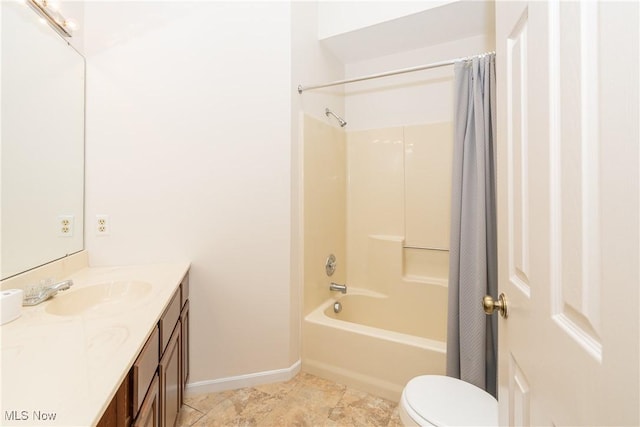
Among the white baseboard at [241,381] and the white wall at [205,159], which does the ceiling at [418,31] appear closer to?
the white wall at [205,159]

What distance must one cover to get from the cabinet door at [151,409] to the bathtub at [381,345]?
1.08m

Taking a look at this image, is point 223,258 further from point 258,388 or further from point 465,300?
point 465,300

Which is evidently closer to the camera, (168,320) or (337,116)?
(168,320)

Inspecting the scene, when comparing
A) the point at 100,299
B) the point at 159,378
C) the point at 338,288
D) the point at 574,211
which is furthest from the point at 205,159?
the point at 574,211

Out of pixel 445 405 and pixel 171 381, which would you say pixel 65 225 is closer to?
pixel 171 381

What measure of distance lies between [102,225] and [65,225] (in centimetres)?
18

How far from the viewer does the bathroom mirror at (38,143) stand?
3.75 ft

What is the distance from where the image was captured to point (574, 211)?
442 millimetres

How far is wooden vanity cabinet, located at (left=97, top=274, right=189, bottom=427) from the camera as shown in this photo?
2.33 ft

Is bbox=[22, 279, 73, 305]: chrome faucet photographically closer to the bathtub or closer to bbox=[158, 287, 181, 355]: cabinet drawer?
bbox=[158, 287, 181, 355]: cabinet drawer

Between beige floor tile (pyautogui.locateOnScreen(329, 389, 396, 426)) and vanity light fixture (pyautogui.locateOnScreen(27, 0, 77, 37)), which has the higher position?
vanity light fixture (pyautogui.locateOnScreen(27, 0, 77, 37))

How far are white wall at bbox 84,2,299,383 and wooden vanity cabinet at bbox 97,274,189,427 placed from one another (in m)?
0.25

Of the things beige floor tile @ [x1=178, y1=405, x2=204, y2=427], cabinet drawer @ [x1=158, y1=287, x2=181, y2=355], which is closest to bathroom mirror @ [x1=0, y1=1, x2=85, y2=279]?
cabinet drawer @ [x1=158, y1=287, x2=181, y2=355]

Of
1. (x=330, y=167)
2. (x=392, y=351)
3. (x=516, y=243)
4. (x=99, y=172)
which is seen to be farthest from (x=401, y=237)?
(x=99, y=172)
